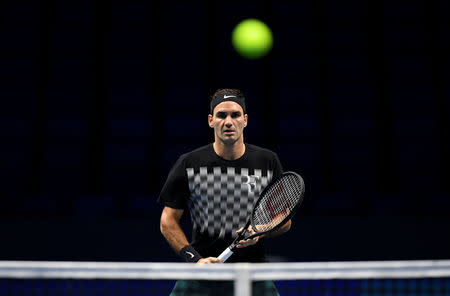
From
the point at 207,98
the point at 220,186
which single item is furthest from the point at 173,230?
the point at 207,98

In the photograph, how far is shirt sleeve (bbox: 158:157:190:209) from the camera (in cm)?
236

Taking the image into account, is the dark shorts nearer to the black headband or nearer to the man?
the man

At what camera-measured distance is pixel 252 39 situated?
7.30 metres

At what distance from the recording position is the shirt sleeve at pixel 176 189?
236 centimetres

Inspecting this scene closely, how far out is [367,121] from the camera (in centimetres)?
673

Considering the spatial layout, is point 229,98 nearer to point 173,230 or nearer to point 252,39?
point 173,230

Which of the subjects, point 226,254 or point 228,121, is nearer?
point 226,254

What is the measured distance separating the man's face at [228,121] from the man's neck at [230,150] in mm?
44

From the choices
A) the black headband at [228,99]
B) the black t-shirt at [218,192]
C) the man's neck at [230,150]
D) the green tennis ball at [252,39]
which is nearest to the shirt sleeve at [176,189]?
the black t-shirt at [218,192]

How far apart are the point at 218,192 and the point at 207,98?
15.4 feet

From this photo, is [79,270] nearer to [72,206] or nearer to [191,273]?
[191,273]

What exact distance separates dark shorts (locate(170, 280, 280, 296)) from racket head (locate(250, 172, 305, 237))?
9.3 inches

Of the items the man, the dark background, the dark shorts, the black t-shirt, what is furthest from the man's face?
the dark background

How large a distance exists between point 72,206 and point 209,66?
2814 millimetres
